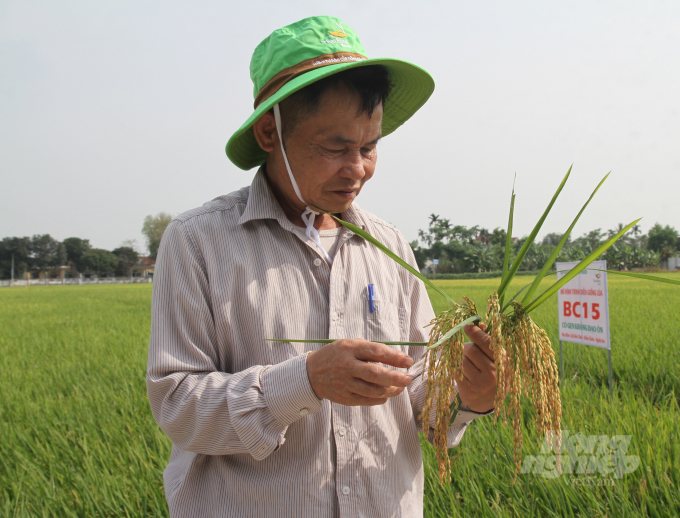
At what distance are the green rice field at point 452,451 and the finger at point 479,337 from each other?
8.6 inches

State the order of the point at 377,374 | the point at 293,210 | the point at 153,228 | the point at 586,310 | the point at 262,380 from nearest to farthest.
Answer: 1. the point at 377,374
2. the point at 262,380
3. the point at 293,210
4. the point at 586,310
5. the point at 153,228

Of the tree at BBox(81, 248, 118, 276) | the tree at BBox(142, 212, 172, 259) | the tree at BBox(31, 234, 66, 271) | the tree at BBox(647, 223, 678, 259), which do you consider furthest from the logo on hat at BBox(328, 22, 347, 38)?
the tree at BBox(31, 234, 66, 271)

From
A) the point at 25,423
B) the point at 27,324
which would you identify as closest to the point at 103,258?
the point at 27,324

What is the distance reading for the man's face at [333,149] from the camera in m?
1.25

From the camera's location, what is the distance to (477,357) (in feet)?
3.63

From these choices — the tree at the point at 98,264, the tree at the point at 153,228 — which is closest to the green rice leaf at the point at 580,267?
the tree at the point at 153,228

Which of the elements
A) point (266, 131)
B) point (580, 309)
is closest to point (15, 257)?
point (580, 309)

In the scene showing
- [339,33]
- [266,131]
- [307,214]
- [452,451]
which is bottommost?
[452,451]

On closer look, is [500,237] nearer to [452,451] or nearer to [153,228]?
[452,451]

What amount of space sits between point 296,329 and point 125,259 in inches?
3777

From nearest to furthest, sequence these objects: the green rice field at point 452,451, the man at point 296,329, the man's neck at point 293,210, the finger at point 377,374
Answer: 1. the finger at point 377,374
2. the man at point 296,329
3. the man's neck at point 293,210
4. the green rice field at point 452,451

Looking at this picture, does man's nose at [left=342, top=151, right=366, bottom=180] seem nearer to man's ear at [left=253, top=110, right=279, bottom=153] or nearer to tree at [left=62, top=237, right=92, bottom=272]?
man's ear at [left=253, top=110, right=279, bottom=153]

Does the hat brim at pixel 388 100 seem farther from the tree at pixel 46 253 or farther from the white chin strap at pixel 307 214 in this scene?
the tree at pixel 46 253

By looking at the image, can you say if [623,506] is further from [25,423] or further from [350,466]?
[25,423]
